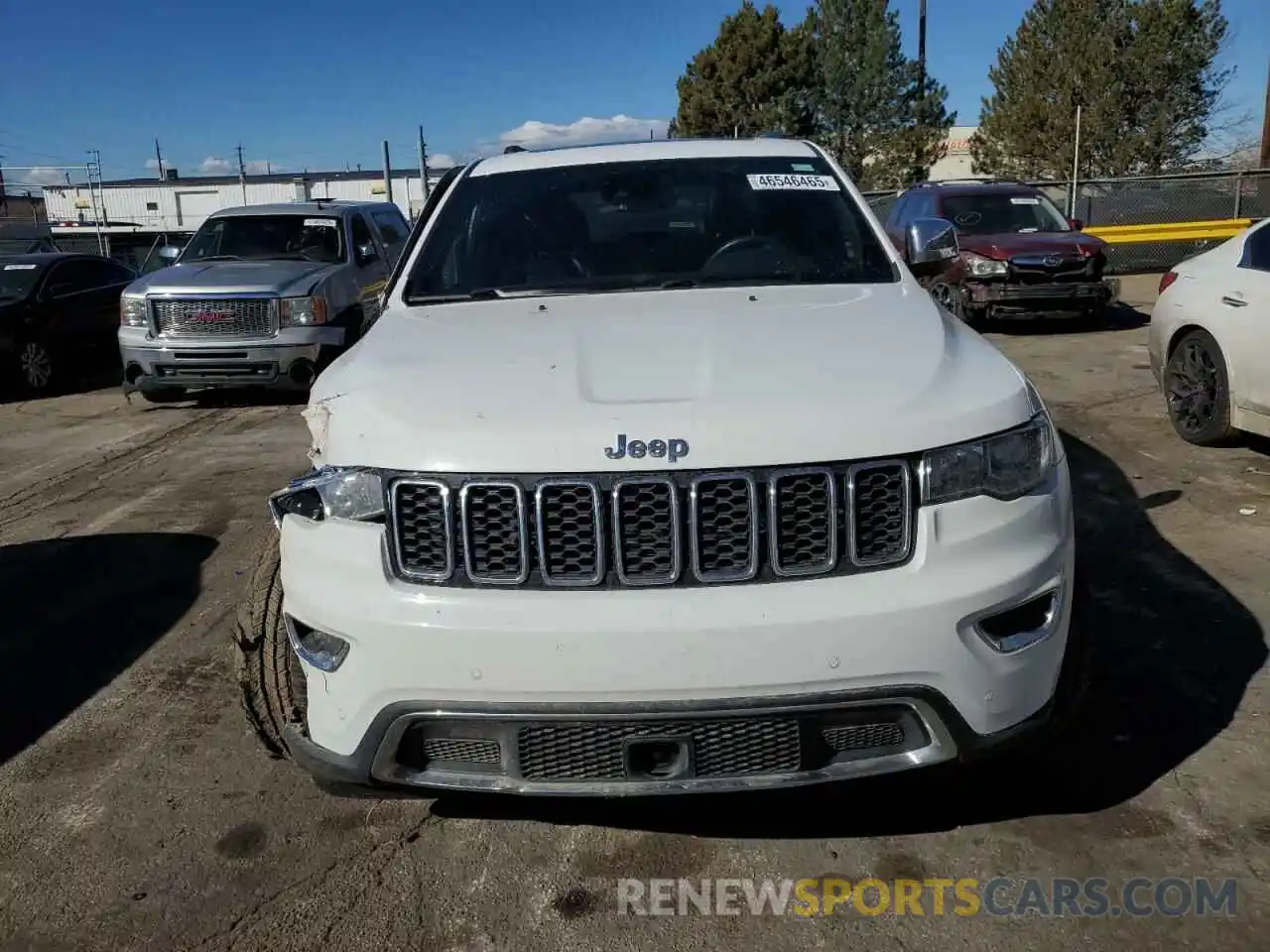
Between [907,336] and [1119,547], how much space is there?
2729 millimetres

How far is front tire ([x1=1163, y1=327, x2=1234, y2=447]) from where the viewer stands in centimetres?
661

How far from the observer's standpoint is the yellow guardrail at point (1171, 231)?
797 inches

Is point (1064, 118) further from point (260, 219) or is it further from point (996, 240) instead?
point (260, 219)

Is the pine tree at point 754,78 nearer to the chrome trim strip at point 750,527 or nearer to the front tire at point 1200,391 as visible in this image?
the front tire at point 1200,391

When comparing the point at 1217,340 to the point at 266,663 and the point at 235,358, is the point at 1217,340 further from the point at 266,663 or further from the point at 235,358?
the point at 235,358

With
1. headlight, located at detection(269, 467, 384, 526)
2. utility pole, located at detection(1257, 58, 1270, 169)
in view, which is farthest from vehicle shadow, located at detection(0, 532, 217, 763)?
utility pole, located at detection(1257, 58, 1270, 169)

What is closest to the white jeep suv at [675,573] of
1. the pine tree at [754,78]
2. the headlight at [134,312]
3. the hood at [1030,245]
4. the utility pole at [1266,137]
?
the headlight at [134,312]

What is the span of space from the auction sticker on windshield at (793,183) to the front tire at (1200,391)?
12.1ft

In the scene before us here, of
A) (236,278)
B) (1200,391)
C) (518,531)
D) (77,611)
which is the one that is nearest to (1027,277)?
(1200,391)

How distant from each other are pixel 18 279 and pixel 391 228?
13.5 ft

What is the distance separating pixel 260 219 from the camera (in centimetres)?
1111

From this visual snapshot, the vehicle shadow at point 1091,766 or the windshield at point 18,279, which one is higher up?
the windshield at point 18,279

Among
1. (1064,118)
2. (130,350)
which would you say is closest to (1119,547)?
(130,350)

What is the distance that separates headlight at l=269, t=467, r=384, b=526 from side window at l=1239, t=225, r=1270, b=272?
232 inches
